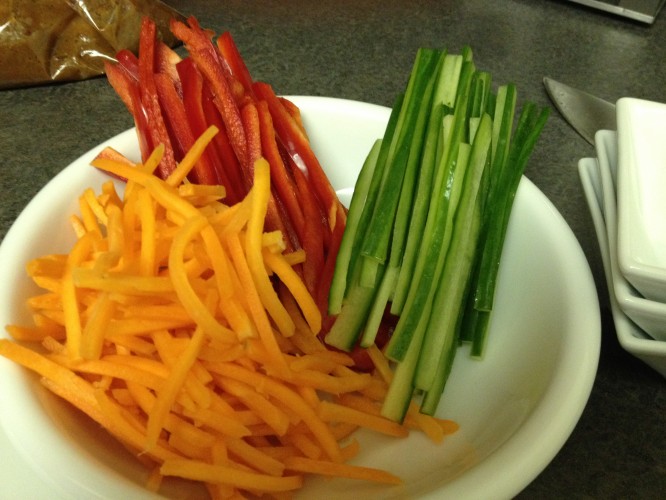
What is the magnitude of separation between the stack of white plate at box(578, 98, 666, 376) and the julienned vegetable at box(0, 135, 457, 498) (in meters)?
0.27

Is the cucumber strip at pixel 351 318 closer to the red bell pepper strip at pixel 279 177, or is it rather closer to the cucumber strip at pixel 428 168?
the cucumber strip at pixel 428 168

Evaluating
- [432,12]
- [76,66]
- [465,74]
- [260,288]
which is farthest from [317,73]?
[260,288]

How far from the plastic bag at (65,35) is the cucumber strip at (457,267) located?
92cm

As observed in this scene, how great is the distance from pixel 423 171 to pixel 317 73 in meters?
0.81

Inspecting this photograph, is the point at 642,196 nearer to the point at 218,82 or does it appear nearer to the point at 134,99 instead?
the point at 218,82

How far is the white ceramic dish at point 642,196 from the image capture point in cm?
71

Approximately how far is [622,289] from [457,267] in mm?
200

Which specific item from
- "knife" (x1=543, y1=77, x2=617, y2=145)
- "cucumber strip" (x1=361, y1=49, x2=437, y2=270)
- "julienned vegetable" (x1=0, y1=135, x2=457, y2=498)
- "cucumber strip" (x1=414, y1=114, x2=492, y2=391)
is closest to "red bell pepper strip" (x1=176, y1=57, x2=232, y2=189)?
"julienned vegetable" (x1=0, y1=135, x2=457, y2=498)

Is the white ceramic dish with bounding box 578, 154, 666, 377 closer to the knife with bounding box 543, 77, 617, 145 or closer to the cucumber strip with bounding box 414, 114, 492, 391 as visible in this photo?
the cucumber strip with bounding box 414, 114, 492, 391

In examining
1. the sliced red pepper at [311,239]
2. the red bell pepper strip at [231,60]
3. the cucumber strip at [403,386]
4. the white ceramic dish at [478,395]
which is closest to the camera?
the white ceramic dish at [478,395]

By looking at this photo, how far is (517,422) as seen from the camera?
693 mm

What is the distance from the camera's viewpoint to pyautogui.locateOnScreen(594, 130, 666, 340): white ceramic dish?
70 cm

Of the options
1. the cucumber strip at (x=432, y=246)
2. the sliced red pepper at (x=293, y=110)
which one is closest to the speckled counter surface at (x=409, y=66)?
the cucumber strip at (x=432, y=246)

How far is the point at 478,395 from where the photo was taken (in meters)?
0.81
